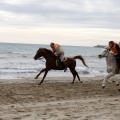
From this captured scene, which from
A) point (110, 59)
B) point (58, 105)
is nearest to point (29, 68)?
point (110, 59)

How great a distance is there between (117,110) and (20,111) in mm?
2582

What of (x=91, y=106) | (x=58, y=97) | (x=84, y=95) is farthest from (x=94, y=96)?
(x=91, y=106)

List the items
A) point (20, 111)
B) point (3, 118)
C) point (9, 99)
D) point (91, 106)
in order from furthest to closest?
point (9, 99), point (91, 106), point (20, 111), point (3, 118)

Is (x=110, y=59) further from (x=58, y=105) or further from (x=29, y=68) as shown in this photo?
(x=29, y=68)

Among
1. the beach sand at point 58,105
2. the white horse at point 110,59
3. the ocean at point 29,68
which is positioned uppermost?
the white horse at point 110,59

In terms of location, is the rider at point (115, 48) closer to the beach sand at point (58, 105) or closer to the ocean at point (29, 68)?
the beach sand at point (58, 105)

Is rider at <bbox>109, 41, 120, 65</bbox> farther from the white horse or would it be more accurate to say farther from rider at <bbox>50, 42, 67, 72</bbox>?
rider at <bbox>50, 42, 67, 72</bbox>

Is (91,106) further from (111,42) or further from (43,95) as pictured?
(111,42)

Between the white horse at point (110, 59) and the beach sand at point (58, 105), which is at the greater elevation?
the white horse at point (110, 59)

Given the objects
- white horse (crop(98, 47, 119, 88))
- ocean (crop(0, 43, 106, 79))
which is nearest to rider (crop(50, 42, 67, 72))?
ocean (crop(0, 43, 106, 79))

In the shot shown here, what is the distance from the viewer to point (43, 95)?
456 inches

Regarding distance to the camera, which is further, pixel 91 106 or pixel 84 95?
pixel 84 95

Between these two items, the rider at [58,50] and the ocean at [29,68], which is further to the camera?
the ocean at [29,68]

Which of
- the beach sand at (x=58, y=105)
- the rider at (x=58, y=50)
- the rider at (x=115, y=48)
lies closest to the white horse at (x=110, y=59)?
the rider at (x=115, y=48)
